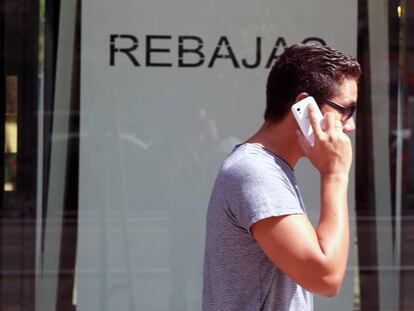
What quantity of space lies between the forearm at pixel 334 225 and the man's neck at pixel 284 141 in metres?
0.13

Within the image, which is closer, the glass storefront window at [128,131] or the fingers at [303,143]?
the fingers at [303,143]

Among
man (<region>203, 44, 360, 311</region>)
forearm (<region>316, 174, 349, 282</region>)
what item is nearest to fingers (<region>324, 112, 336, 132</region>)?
man (<region>203, 44, 360, 311</region>)

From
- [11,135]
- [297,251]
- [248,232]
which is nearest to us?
[297,251]

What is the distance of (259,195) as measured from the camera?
2.15 m

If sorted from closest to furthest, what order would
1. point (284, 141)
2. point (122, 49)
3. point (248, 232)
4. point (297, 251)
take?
point (297, 251)
point (248, 232)
point (284, 141)
point (122, 49)

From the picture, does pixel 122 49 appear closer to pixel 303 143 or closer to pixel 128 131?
pixel 128 131

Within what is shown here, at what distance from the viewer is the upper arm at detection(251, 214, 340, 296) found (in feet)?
6.92

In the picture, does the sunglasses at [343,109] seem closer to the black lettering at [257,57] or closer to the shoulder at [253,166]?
the shoulder at [253,166]

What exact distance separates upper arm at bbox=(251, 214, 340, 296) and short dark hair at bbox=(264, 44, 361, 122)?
34 cm

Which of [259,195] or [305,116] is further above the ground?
[305,116]

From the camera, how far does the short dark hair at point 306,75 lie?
7.52ft

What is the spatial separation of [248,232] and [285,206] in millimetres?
130

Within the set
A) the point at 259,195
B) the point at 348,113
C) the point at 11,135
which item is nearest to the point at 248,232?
the point at 259,195

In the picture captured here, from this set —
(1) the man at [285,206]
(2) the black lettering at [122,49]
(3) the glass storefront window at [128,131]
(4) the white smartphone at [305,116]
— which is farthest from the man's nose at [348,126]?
(2) the black lettering at [122,49]
